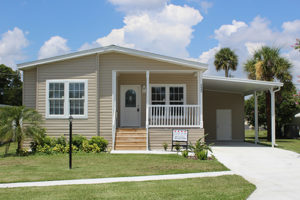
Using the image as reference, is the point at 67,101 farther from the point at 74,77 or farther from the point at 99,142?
the point at 99,142

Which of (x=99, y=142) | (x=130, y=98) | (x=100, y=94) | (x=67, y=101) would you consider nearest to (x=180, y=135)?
(x=99, y=142)

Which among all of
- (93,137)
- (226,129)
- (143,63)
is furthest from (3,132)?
(226,129)

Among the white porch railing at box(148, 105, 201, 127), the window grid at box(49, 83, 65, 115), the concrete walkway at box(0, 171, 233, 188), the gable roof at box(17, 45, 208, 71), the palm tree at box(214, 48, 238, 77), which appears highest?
the palm tree at box(214, 48, 238, 77)

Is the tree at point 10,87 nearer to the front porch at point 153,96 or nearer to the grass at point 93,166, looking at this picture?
the front porch at point 153,96

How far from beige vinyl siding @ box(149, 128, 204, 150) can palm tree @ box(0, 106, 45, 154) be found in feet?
14.4

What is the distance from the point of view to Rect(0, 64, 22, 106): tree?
1481 inches

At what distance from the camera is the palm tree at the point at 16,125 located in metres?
10.8

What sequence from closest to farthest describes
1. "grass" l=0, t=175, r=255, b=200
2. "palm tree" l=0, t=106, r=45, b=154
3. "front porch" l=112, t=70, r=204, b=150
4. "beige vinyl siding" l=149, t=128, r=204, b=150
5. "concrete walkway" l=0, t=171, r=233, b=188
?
"grass" l=0, t=175, r=255, b=200
"concrete walkway" l=0, t=171, r=233, b=188
"palm tree" l=0, t=106, r=45, b=154
"beige vinyl siding" l=149, t=128, r=204, b=150
"front porch" l=112, t=70, r=204, b=150

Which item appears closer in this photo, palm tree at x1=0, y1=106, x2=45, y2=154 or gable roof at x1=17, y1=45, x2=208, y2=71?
palm tree at x1=0, y1=106, x2=45, y2=154

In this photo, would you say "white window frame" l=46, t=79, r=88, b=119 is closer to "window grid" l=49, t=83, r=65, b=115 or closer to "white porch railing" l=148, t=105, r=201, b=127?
"window grid" l=49, t=83, r=65, b=115

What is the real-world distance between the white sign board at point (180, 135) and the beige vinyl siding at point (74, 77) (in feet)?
10.8

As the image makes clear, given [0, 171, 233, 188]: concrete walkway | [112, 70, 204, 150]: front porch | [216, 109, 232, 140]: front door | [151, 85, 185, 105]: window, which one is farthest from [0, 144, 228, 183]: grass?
[216, 109, 232, 140]: front door

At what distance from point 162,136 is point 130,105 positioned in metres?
2.66

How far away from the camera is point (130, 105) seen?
15.0 metres
